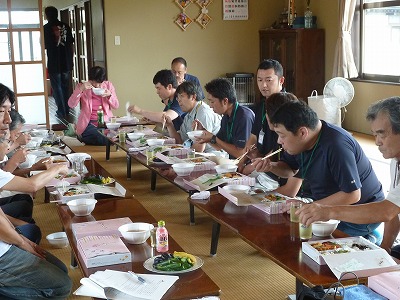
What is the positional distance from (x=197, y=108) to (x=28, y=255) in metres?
2.57

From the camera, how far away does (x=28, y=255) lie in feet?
7.78

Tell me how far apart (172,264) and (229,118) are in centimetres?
237

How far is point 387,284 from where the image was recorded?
67.9 inches

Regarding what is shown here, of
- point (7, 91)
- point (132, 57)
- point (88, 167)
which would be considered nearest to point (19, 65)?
point (132, 57)

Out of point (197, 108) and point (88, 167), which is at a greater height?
point (197, 108)

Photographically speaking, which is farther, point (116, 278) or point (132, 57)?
point (132, 57)

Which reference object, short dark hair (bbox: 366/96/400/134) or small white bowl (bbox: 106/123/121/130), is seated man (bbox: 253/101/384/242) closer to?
short dark hair (bbox: 366/96/400/134)

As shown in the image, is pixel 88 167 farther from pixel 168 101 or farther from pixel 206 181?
pixel 168 101

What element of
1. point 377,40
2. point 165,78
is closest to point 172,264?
point 165,78

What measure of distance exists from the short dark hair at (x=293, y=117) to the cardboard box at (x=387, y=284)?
98 cm

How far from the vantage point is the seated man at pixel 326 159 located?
2635mm

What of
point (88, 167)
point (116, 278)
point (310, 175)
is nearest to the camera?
point (116, 278)

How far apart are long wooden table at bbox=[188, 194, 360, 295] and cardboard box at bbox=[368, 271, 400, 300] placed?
14 centimetres

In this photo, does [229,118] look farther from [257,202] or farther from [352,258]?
[352,258]
